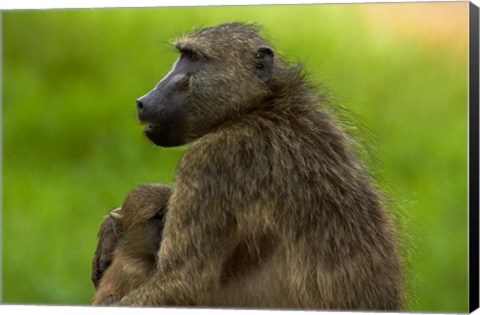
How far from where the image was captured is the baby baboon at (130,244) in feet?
25.7

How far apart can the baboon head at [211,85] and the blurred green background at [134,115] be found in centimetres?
32

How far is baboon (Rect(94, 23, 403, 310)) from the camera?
25.2ft

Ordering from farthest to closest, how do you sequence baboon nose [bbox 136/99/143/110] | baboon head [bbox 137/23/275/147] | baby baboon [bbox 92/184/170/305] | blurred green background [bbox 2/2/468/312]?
blurred green background [bbox 2/2/468/312] < baboon head [bbox 137/23/275/147] < baboon nose [bbox 136/99/143/110] < baby baboon [bbox 92/184/170/305]

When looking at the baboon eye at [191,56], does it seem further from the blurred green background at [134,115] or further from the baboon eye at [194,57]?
the blurred green background at [134,115]

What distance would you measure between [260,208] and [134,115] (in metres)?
3.20

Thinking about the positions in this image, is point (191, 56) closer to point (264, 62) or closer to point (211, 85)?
point (211, 85)

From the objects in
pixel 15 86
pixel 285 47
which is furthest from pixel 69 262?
pixel 285 47

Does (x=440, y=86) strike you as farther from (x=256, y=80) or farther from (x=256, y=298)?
(x=256, y=298)

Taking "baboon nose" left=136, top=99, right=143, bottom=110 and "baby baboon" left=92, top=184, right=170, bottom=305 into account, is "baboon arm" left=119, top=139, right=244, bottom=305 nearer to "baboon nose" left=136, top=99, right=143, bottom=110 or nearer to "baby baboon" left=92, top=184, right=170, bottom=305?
"baby baboon" left=92, top=184, right=170, bottom=305

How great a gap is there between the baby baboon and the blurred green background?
186 millimetres

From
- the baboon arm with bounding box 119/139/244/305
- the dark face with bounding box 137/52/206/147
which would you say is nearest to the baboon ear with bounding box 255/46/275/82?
the dark face with bounding box 137/52/206/147

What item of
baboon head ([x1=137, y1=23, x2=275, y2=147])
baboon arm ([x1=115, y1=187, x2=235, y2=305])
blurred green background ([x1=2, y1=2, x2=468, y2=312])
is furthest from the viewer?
blurred green background ([x1=2, y1=2, x2=468, y2=312])

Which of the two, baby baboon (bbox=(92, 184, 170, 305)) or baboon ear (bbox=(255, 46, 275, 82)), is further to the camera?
baboon ear (bbox=(255, 46, 275, 82))

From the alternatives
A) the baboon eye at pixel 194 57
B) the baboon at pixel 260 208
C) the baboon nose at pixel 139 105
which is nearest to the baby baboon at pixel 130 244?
the baboon at pixel 260 208
